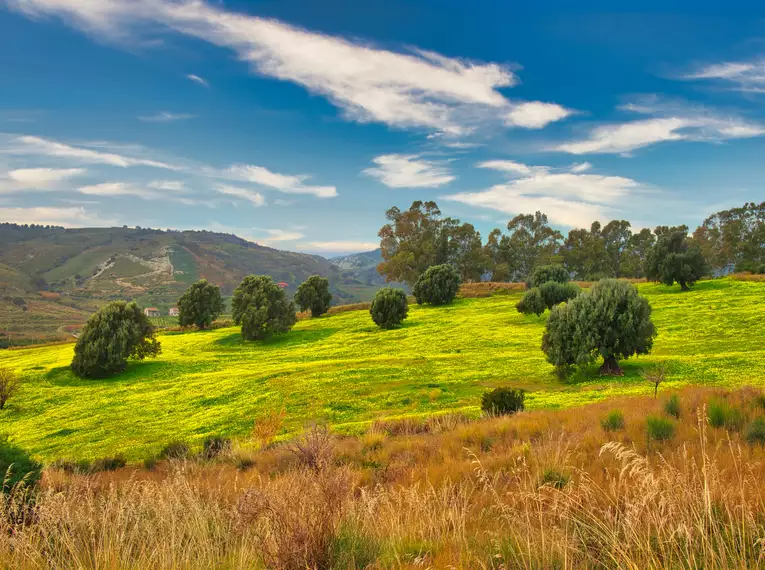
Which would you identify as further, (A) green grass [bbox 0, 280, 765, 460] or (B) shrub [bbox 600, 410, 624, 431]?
(A) green grass [bbox 0, 280, 765, 460]

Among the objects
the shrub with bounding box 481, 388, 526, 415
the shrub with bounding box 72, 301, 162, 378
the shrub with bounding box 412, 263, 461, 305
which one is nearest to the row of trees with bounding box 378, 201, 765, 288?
the shrub with bounding box 412, 263, 461, 305

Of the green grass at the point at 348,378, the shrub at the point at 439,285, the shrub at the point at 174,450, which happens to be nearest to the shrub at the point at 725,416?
the green grass at the point at 348,378

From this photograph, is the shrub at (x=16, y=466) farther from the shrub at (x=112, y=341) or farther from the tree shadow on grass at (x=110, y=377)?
the shrub at (x=112, y=341)

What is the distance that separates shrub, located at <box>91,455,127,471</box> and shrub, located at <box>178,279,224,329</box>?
44.9 metres

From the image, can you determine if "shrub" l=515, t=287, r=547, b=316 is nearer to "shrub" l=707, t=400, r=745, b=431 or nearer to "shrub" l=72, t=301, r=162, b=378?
"shrub" l=707, t=400, r=745, b=431

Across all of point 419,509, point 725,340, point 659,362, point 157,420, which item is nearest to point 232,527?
point 419,509

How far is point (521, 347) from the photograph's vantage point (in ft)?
98.9

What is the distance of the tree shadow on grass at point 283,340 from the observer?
42344mm

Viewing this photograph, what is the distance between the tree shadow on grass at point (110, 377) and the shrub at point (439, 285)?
33857mm

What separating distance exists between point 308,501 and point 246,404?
62.1 ft

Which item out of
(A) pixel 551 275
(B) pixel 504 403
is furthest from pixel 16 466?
(A) pixel 551 275

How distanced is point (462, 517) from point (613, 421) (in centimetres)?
717

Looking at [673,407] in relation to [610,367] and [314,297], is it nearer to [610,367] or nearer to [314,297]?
[610,367]

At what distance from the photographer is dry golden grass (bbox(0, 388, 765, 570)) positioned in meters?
4.18
